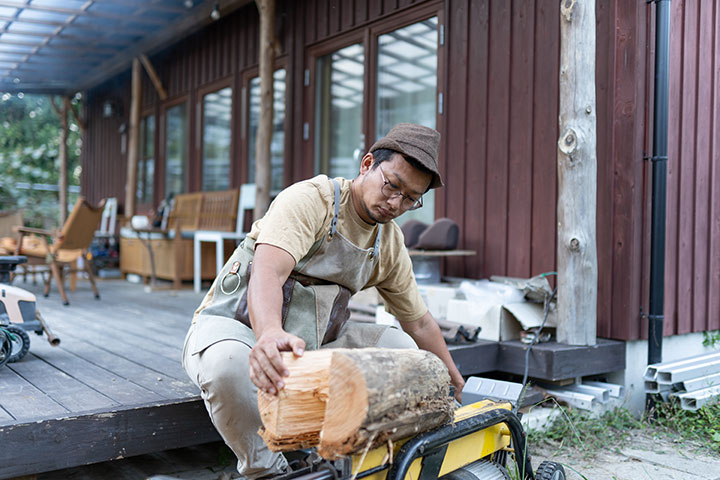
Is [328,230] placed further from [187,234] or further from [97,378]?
[187,234]

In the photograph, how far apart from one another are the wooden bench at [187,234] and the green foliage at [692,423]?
205 inches

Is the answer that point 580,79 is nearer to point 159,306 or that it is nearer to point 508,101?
point 508,101

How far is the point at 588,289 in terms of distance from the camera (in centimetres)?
351

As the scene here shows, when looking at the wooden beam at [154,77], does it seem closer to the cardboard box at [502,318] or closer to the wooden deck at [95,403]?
the wooden deck at [95,403]

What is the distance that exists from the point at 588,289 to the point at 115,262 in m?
8.07

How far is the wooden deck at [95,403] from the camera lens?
2121mm

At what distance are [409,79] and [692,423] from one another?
3.45 m

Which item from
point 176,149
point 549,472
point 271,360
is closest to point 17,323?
point 271,360

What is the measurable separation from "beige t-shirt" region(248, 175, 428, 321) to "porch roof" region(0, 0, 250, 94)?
5.77 metres

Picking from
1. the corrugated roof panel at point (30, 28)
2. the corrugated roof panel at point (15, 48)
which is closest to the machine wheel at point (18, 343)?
the corrugated roof panel at point (30, 28)

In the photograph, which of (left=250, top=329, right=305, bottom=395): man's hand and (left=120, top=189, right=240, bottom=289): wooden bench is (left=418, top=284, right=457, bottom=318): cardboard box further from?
(left=120, top=189, right=240, bottom=289): wooden bench

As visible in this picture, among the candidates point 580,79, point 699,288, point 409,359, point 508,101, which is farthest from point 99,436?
point 699,288

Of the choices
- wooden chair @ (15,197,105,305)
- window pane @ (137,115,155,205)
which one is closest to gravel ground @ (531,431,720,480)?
wooden chair @ (15,197,105,305)

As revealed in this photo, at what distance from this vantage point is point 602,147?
12.5 ft
